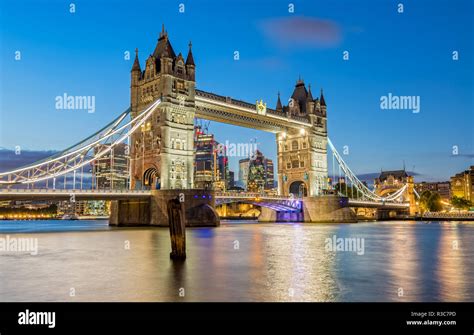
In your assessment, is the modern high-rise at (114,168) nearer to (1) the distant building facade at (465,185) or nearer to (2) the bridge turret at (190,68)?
(2) the bridge turret at (190,68)

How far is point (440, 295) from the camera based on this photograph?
10000 millimetres

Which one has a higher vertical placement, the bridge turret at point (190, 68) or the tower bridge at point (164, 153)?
the bridge turret at point (190, 68)

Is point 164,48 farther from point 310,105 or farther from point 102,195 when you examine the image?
point 310,105

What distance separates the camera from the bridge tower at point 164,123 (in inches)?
1823

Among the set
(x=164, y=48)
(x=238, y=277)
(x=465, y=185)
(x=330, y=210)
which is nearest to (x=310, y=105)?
(x=330, y=210)

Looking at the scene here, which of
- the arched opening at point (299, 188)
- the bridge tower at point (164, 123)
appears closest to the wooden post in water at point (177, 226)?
the bridge tower at point (164, 123)

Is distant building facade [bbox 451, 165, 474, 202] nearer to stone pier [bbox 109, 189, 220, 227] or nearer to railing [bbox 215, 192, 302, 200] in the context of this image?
railing [bbox 215, 192, 302, 200]

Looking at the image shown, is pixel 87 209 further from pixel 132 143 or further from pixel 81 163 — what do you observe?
pixel 81 163

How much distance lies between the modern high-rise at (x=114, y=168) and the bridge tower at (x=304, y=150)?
79.6ft

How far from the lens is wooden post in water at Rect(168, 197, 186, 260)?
1591cm

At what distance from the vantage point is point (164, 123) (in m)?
46.2

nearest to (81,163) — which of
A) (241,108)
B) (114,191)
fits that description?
(114,191)

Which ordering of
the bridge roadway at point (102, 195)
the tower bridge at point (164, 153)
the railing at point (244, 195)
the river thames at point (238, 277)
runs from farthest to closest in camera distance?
1. the railing at point (244, 195)
2. the tower bridge at point (164, 153)
3. the bridge roadway at point (102, 195)
4. the river thames at point (238, 277)
